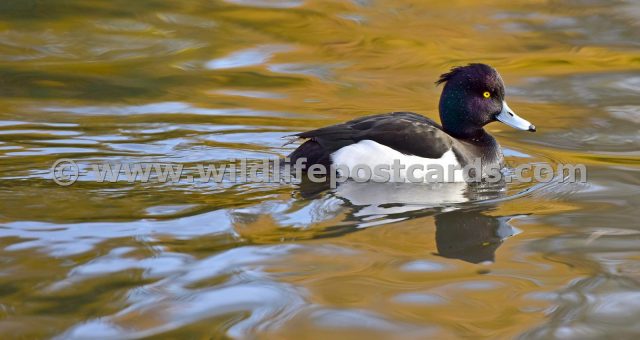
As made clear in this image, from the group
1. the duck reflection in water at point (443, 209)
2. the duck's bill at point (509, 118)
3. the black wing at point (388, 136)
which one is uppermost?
the duck's bill at point (509, 118)

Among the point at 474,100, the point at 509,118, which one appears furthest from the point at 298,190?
the point at 509,118

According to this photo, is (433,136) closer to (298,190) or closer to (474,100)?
(474,100)

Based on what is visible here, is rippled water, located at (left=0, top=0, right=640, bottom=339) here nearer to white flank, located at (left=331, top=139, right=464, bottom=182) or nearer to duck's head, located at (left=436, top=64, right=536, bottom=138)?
white flank, located at (left=331, top=139, right=464, bottom=182)

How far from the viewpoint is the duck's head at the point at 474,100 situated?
7801mm

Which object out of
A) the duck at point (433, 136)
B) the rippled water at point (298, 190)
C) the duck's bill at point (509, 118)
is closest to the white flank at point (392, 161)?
the duck at point (433, 136)

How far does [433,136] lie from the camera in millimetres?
7473

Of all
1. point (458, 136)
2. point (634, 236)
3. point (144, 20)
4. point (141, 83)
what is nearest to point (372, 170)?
point (458, 136)

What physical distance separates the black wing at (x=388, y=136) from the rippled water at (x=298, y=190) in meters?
0.32

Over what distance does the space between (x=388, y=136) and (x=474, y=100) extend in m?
0.86

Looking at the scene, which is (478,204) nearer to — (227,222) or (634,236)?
(634,236)

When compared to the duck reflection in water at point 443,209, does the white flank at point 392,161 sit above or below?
above

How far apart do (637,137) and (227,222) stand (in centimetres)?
419

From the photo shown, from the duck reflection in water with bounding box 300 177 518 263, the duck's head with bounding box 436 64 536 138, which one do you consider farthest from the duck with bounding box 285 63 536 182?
the duck reflection in water with bounding box 300 177 518 263

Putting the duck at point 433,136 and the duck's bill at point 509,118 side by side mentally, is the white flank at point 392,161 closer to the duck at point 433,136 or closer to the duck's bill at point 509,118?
the duck at point 433,136
